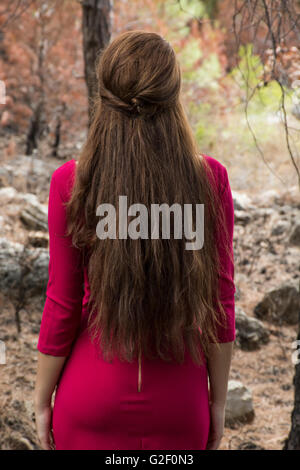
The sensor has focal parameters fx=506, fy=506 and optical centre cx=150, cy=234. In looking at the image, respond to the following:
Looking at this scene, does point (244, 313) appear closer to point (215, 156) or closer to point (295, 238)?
point (295, 238)

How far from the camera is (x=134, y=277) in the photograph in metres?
1.27

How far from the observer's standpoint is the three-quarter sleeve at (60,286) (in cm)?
133

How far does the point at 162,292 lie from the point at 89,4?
11.0ft

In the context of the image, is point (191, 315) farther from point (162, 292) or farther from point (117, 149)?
point (117, 149)

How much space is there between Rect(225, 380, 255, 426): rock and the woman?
1.85 m

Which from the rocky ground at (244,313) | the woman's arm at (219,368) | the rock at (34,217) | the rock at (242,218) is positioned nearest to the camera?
the woman's arm at (219,368)

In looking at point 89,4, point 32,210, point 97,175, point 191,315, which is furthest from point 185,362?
point 32,210

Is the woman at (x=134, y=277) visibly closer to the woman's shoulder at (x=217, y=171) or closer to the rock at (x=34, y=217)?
the woman's shoulder at (x=217, y=171)

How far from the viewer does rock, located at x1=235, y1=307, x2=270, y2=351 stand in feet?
13.4

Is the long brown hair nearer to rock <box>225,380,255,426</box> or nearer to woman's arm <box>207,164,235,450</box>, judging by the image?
woman's arm <box>207,164,235,450</box>

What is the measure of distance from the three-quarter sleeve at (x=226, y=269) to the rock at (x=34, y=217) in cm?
396

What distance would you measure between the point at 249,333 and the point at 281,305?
50cm

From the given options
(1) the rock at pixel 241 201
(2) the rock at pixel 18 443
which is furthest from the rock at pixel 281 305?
(2) the rock at pixel 18 443

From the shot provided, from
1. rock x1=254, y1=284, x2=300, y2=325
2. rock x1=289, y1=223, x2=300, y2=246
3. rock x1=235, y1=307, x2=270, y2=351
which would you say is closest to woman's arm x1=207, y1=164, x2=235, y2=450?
rock x1=235, y1=307, x2=270, y2=351
